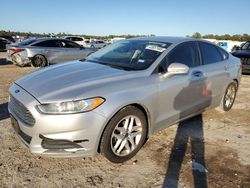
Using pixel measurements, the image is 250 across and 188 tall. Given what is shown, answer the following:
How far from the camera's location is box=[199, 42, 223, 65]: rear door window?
16.4 feet

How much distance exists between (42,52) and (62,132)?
10292 millimetres

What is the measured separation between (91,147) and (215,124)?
9.68ft

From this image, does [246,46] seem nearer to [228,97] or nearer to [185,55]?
[228,97]

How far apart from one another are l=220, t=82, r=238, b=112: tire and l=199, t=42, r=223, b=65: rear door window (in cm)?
75

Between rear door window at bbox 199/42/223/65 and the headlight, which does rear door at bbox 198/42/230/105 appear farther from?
the headlight

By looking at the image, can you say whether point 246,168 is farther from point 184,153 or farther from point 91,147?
point 91,147

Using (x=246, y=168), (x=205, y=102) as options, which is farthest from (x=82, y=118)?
(x=205, y=102)

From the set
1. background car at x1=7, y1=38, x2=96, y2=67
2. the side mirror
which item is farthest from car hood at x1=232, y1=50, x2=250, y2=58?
the side mirror

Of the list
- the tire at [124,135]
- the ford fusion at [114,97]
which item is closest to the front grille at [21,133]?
the ford fusion at [114,97]

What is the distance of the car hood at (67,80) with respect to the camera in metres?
3.21

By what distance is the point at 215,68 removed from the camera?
5.16m

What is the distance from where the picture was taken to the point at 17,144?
13.3 ft

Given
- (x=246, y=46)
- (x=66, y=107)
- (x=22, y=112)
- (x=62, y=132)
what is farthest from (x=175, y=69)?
(x=246, y=46)

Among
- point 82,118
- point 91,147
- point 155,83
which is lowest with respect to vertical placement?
point 91,147
